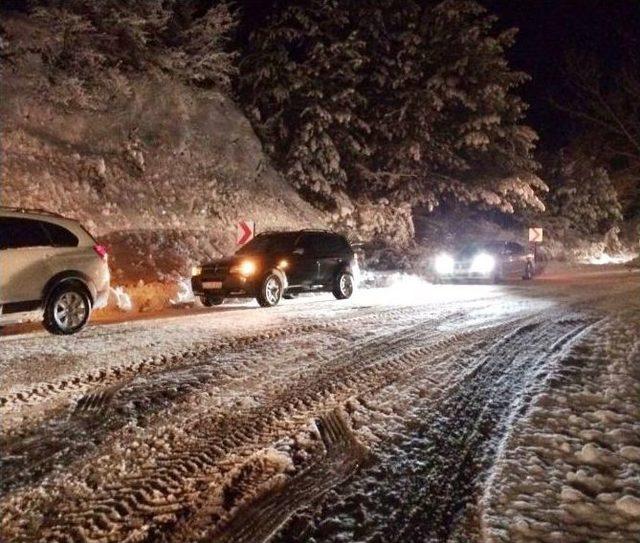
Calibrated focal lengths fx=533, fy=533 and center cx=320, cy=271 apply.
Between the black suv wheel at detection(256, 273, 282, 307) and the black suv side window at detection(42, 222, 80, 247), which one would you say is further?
the black suv wheel at detection(256, 273, 282, 307)

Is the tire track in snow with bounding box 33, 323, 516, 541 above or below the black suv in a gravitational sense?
below

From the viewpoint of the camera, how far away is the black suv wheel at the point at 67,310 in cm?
832

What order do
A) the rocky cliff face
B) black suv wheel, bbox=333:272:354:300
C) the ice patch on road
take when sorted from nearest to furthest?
1. the ice patch on road
2. black suv wheel, bbox=333:272:354:300
3. the rocky cliff face

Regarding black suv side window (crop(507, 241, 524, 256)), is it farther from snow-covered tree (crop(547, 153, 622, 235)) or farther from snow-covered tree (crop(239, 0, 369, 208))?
snow-covered tree (crop(547, 153, 622, 235))

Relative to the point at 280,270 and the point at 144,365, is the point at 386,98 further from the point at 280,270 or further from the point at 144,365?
the point at 144,365

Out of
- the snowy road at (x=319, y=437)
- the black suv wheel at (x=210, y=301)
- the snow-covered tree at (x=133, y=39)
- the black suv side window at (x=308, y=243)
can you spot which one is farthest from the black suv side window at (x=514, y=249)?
the snowy road at (x=319, y=437)

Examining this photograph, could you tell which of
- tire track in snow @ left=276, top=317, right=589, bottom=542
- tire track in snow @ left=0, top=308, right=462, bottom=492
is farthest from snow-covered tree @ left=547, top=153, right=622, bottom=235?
tire track in snow @ left=0, top=308, right=462, bottom=492

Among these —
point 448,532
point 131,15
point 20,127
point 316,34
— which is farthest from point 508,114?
point 448,532

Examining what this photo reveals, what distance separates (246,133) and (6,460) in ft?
61.9

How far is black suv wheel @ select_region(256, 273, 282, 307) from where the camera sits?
11852 mm

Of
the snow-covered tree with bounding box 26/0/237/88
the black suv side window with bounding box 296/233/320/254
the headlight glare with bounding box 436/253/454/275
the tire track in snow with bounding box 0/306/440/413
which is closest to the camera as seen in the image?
the tire track in snow with bounding box 0/306/440/413

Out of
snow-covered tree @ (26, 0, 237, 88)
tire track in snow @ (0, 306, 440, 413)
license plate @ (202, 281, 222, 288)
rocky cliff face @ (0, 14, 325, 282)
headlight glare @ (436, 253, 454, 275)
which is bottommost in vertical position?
tire track in snow @ (0, 306, 440, 413)

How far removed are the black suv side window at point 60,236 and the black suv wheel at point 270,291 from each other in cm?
420

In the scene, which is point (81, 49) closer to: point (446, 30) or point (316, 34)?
point (316, 34)
